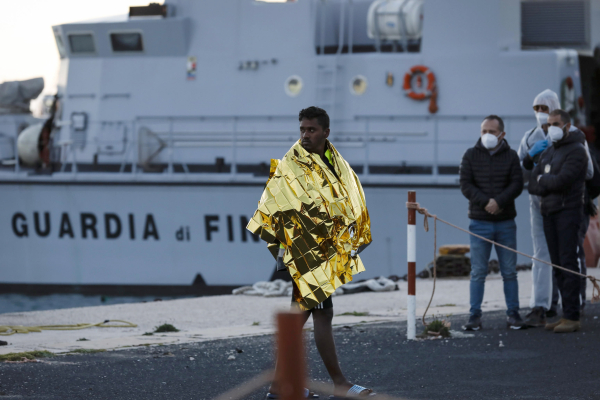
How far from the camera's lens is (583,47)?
1191cm

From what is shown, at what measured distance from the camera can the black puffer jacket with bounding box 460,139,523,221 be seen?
5691 millimetres

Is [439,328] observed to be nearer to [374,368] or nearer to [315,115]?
[374,368]

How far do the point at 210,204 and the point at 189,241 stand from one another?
588 millimetres

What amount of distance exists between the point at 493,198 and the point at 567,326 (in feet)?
3.19

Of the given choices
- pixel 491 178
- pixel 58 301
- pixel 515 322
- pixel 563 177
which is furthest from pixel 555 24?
pixel 58 301

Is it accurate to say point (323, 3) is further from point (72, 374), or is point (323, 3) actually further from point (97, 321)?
point (72, 374)

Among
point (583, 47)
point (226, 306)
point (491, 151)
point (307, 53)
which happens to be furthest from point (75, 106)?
point (491, 151)

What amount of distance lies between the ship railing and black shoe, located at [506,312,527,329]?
4.78 m

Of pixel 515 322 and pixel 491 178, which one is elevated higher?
pixel 491 178

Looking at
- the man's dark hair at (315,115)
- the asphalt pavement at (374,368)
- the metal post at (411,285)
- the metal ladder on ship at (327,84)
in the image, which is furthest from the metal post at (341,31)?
the man's dark hair at (315,115)

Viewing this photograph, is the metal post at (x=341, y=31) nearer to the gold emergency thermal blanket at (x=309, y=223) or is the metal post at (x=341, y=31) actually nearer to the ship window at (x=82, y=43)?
the ship window at (x=82, y=43)

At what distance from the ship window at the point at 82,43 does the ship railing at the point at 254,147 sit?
1.31 m

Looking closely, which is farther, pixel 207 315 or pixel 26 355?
pixel 207 315

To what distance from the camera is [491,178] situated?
18.7ft
